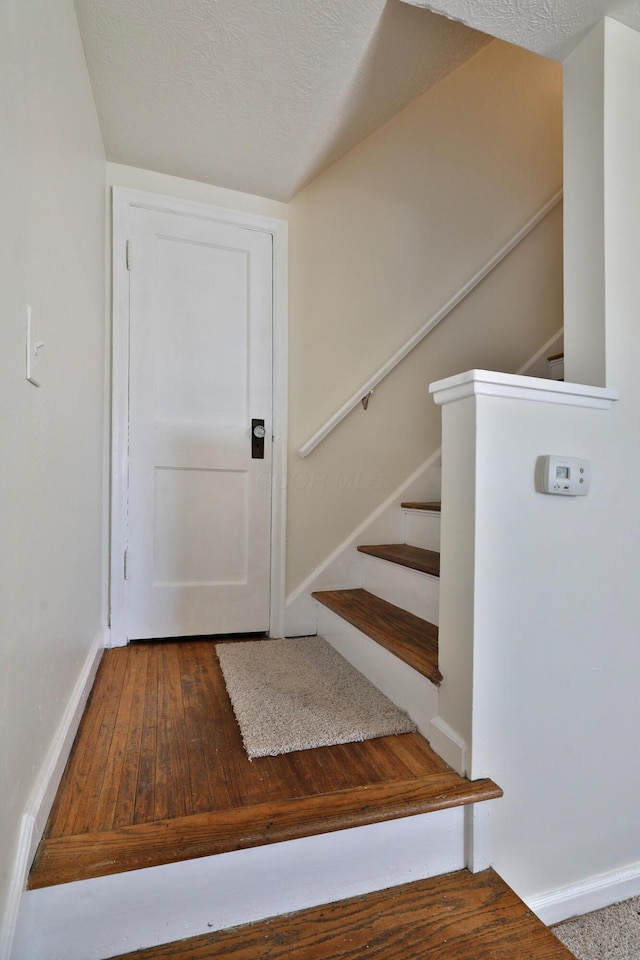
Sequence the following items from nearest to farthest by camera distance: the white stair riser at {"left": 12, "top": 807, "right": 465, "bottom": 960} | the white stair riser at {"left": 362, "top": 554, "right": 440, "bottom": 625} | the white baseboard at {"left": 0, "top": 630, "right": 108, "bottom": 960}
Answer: the white baseboard at {"left": 0, "top": 630, "right": 108, "bottom": 960}, the white stair riser at {"left": 12, "top": 807, "right": 465, "bottom": 960}, the white stair riser at {"left": 362, "top": 554, "right": 440, "bottom": 625}

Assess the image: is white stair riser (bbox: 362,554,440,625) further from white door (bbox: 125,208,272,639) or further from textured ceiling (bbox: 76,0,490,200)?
textured ceiling (bbox: 76,0,490,200)

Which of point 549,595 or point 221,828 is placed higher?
point 549,595

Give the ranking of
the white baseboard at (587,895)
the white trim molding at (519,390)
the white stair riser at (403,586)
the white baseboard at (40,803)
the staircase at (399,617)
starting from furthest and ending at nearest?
the white stair riser at (403,586), the staircase at (399,617), the white baseboard at (587,895), the white trim molding at (519,390), the white baseboard at (40,803)

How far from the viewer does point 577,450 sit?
122 centimetres

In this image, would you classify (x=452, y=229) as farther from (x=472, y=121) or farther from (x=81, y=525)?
(x=81, y=525)

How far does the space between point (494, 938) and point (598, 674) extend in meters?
0.62

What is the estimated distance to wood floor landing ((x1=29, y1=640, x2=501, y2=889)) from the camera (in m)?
0.89

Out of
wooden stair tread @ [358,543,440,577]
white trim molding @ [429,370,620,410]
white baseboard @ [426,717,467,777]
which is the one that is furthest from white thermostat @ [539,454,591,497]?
white baseboard @ [426,717,467,777]

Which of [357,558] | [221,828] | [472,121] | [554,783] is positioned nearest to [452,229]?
[472,121]

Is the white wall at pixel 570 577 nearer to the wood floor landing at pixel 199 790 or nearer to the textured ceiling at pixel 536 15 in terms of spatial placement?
the textured ceiling at pixel 536 15

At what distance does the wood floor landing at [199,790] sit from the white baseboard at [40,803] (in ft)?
0.09

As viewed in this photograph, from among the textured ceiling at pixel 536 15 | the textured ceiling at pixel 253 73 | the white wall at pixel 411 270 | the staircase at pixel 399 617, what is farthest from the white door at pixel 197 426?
the textured ceiling at pixel 536 15

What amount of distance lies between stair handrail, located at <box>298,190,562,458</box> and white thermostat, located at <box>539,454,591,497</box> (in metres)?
1.11

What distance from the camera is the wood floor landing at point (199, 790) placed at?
892 millimetres
